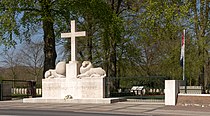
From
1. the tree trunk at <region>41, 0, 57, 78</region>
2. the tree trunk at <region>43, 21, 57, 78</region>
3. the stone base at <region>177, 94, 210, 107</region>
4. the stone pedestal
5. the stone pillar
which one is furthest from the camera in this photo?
the tree trunk at <region>43, 21, 57, 78</region>

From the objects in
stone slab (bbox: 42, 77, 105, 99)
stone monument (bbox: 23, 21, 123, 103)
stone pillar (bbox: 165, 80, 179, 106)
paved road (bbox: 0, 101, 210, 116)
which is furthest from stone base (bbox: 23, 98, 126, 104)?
paved road (bbox: 0, 101, 210, 116)

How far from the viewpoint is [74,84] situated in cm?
2611

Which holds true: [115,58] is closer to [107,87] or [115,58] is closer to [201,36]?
[201,36]

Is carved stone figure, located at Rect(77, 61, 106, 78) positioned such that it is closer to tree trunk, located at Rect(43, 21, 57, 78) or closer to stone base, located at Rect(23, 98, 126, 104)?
stone base, located at Rect(23, 98, 126, 104)

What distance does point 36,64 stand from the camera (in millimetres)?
58469

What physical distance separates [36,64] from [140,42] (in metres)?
21.3

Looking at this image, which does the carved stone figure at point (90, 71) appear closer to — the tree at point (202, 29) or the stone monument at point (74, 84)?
the stone monument at point (74, 84)

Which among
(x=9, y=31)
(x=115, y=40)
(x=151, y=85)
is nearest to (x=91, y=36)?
(x=115, y=40)

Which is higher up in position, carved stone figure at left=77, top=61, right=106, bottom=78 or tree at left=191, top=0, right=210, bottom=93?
tree at left=191, top=0, right=210, bottom=93

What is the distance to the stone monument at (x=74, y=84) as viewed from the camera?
25391mm

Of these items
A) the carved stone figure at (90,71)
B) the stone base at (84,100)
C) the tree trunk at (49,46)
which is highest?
the tree trunk at (49,46)

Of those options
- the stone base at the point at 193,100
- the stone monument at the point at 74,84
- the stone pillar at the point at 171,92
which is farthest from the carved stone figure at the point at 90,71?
the stone base at the point at 193,100

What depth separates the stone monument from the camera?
25.4 metres

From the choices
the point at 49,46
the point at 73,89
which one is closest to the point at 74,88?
the point at 73,89
